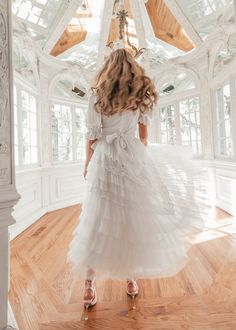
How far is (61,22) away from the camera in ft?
15.0

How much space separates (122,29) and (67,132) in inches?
103

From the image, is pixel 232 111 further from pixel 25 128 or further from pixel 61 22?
pixel 61 22

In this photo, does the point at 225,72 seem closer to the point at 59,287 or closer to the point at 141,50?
A: the point at 141,50

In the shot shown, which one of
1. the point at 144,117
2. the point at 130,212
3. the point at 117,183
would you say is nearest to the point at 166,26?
the point at 144,117

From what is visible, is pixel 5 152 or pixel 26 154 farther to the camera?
pixel 26 154

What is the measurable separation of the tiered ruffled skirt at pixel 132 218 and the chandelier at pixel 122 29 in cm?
437

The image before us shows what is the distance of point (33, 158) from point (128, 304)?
3311mm

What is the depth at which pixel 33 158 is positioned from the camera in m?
4.30

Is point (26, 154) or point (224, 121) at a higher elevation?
point (224, 121)

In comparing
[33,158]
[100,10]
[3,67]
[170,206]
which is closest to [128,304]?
[170,206]

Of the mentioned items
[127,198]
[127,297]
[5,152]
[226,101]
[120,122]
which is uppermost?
[226,101]

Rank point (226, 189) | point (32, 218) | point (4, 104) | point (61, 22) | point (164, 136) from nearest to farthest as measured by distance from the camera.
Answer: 1. point (4, 104)
2. point (32, 218)
3. point (226, 189)
4. point (61, 22)
5. point (164, 136)

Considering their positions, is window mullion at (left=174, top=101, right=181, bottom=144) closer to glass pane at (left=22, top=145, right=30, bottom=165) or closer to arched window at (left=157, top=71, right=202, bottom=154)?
arched window at (left=157, top=71, right=202, bottom=154)

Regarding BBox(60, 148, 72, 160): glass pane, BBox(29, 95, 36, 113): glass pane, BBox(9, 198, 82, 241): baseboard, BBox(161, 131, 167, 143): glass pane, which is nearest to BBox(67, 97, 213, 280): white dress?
BBox(9, 198, 82, 241): baseboard
